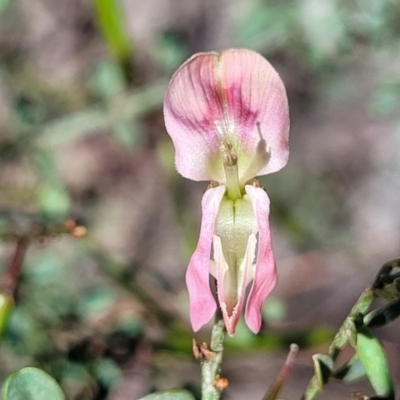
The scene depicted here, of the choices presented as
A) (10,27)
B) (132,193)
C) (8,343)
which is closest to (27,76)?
(10,27)

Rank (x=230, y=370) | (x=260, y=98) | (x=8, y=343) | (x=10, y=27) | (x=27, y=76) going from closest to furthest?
(x=260, y=98)
(x=8, y=343)
(x=230, y=370)
(x=27, y=76)
(x=10, y=27)

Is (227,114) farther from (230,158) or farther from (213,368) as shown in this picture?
(213,368)

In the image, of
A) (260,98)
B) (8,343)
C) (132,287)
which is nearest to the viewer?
(260,98)

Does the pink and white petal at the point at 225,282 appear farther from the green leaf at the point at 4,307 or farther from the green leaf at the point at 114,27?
the green leaf at the point at 114,27

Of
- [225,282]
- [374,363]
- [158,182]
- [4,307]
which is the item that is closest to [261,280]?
[225,282]

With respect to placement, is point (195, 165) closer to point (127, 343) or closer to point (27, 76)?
point (127, 343)

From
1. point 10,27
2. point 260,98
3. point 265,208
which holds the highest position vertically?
point 10,27

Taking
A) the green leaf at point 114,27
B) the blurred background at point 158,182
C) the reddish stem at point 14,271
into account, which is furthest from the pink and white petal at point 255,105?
the green leaf at point 114,27

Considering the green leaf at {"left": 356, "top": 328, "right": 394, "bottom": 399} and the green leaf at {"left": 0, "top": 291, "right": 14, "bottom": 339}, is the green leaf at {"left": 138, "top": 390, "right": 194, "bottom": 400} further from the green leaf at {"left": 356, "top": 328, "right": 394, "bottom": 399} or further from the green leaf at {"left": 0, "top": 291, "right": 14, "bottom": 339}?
the green leaf at {"left": 0, "top": 291, "right": 14, "bottom": 339}
